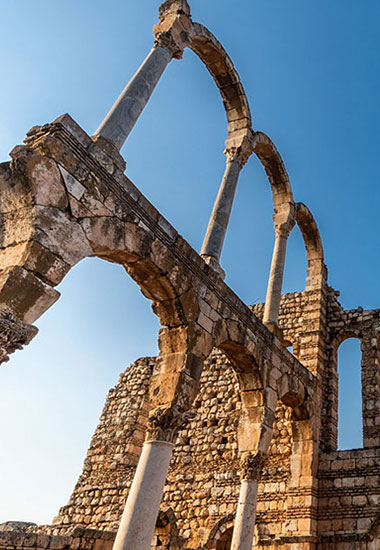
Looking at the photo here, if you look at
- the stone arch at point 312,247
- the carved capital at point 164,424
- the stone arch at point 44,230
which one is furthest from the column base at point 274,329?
the stone arch at point 44,230

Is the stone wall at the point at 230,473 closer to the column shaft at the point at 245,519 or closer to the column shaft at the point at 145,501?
the column shaft at the point at 245,519

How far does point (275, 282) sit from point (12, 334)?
7332 millimetres

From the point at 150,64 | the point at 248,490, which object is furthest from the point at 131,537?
the point at 150,64

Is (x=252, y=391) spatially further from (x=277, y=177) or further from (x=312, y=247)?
(x=312, y=247)

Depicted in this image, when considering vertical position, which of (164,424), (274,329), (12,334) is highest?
(274,329)

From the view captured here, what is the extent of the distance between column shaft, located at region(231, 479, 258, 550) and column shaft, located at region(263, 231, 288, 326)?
331cm

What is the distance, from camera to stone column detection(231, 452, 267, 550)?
803 centimetres

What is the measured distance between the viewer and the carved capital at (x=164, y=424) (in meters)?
6.69

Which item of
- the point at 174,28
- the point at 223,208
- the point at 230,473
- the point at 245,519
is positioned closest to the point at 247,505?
the point at 245,519

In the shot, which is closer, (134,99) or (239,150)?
(134,99)

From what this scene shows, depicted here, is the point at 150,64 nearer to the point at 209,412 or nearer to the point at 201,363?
the point at 201,363

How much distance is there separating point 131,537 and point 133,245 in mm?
3583

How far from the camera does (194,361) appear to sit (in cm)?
722

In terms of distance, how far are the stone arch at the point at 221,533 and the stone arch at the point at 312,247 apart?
6228 millimetres
